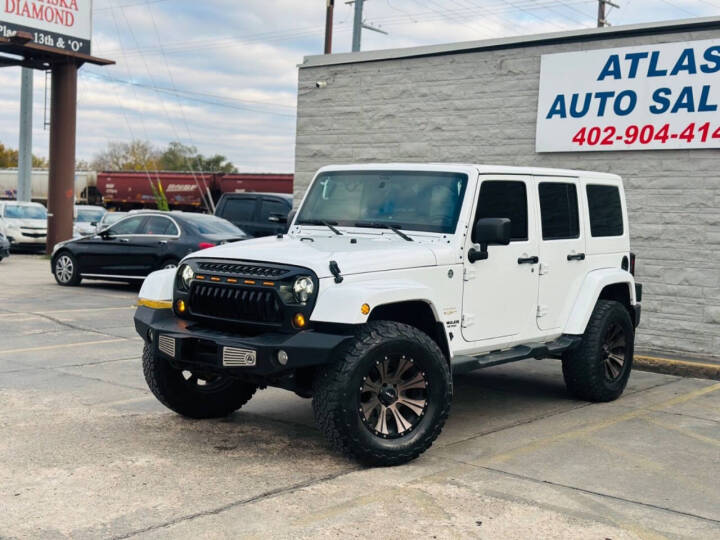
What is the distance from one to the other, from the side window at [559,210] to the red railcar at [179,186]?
93.2ft

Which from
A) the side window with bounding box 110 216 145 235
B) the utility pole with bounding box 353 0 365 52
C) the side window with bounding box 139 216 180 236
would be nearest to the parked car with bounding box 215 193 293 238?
the side window with bounding box 139 216 180 236

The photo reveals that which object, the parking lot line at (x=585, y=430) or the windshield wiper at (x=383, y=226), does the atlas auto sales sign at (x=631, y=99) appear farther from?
the windshield wiper at (x=383, y=226)

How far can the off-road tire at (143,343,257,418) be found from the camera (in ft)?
21.0

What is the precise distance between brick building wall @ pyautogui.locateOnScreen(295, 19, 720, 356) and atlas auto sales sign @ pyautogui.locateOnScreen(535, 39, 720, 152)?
13cm

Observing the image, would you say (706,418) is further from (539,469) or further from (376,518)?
(376,518)

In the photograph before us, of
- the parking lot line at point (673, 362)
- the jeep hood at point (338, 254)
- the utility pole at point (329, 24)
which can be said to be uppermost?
the utility pole at point (329, 24)

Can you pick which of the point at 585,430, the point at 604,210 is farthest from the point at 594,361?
the point at 604,210

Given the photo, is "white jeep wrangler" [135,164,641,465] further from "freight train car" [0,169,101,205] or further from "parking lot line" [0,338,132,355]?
"freight train car" [0,169,101,205]

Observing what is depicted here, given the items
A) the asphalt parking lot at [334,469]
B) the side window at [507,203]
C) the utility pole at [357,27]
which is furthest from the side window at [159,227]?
the utility pole at [357,27]

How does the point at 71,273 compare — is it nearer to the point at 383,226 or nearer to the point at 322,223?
the point at 322,223

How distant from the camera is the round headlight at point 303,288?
5465mm

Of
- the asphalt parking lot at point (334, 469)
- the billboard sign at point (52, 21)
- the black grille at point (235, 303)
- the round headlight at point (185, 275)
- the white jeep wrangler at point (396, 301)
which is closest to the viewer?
the asphalt parking lot at point (334, 469)

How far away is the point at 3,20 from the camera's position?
22.7 m

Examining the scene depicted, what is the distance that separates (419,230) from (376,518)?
2476 mm
